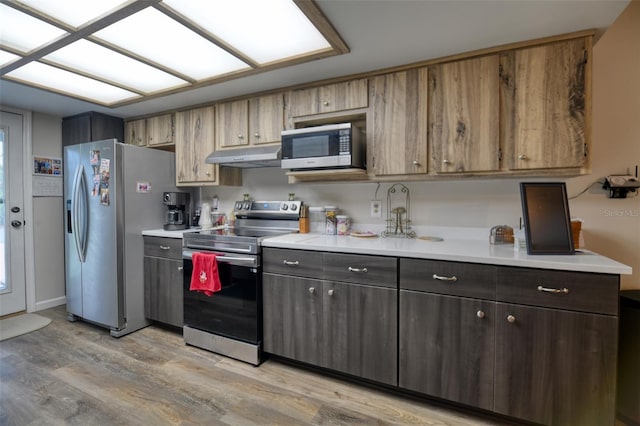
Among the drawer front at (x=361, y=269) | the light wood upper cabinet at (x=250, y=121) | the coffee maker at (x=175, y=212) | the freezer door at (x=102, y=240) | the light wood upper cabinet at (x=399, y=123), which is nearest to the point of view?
the drawer front at (x=361, y=269)

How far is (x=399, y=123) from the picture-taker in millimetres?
2084

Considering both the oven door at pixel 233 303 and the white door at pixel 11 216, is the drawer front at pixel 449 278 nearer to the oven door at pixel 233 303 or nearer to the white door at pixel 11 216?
the oven door at pixel 233 303

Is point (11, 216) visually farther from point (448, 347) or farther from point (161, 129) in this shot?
point (448, 347)

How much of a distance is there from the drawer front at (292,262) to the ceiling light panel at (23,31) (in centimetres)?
181

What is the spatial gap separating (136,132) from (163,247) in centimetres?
153

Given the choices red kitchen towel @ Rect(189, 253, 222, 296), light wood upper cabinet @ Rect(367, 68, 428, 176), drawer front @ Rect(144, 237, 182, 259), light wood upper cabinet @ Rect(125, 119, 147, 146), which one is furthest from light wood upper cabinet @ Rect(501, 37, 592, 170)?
light wood upper cabinet @ Rect(125, 119, 147, 146)

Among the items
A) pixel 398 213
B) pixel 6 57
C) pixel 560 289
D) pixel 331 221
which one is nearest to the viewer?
pixel 560 289

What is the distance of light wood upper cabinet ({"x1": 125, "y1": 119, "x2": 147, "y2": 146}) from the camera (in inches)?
128

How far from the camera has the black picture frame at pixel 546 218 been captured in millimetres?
1619

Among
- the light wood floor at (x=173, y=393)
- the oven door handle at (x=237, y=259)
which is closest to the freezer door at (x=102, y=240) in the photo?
the light wood floor at (x=173, y=393)

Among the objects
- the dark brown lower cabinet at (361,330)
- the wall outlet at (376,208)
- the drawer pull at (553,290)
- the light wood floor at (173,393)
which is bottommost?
the light wood floor at (173,393)

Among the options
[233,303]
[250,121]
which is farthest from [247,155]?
[233,303]

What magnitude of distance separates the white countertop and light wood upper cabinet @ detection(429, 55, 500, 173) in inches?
20.4

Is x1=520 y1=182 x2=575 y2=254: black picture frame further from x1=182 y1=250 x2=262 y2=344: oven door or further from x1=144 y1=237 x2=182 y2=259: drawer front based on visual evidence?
x1=144 y1=237 x2=182 y2=259: drawer front
